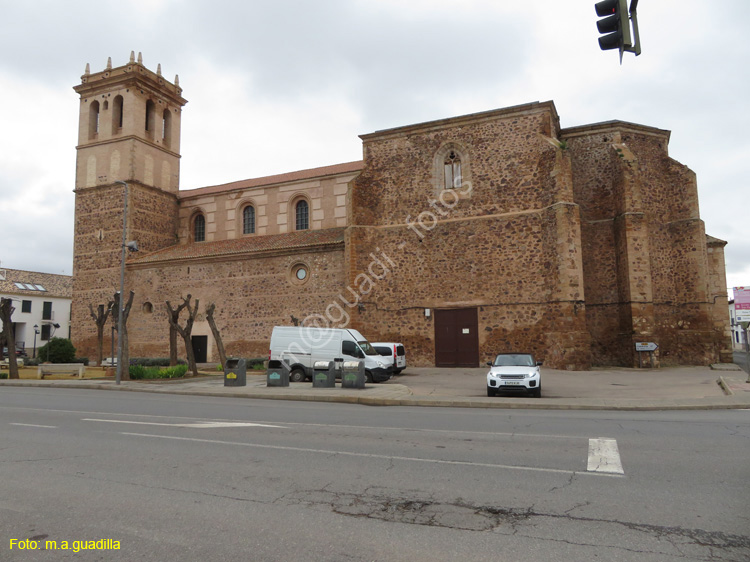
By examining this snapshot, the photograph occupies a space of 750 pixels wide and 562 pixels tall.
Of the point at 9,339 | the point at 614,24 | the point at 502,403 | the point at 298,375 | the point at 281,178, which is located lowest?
the point at 502,403

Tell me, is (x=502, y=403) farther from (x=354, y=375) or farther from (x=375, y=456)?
(x=375, y=456)

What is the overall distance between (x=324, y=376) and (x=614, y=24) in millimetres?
13443

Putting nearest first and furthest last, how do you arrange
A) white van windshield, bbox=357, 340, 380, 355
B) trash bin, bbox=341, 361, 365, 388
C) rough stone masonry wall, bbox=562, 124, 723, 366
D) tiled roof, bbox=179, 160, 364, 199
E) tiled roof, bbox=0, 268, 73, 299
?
trash bin, bbox=341, 361, 365, 388 < white van windshield, bbox=357, 340, 380, 355 < rough stone masonry wall, bbox=562, 124, 723, 366 < tiled roof, bbox=179, 160, 364, 199 < tiled roof, bbox=0, 268, 73, 299

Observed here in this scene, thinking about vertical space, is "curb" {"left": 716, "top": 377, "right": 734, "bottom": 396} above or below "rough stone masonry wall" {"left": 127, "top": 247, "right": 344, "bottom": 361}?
below

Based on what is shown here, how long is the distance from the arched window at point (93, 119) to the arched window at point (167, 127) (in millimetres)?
4109

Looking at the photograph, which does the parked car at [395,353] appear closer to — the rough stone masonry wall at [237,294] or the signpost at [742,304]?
the rough stone masonry wall at [237,294]

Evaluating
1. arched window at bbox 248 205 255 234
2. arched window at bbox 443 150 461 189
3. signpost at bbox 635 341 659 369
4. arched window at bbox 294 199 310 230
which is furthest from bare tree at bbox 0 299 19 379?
signpost at bbox 635 341 659 369

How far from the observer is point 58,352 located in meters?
30.6

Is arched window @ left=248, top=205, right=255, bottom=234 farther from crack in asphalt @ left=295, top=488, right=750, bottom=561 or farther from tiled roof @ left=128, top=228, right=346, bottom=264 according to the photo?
crack in asphalt @ left=295, top=488, right=750, bottom=561

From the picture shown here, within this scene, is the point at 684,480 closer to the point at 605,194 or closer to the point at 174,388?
the point at 174,388

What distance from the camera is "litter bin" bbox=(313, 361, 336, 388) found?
58.0 ft

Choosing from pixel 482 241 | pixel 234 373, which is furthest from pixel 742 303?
pixel 234 373

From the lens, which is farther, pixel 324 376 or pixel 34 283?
pixel 34 283

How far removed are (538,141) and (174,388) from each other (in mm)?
18071
